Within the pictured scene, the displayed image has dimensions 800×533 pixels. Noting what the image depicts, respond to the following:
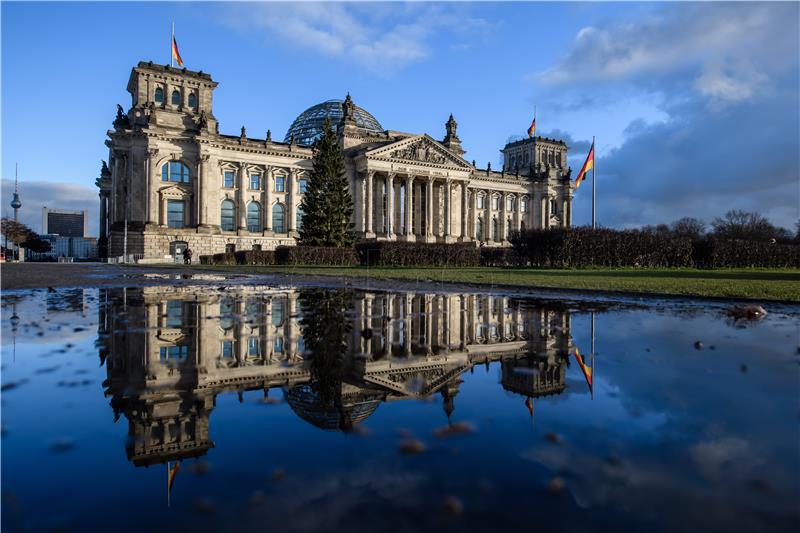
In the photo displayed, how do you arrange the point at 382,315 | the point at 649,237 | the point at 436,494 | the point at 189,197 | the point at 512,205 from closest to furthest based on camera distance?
the point at 436,494
the point at 382,315
the point at 649,237
the point at 189,197
the point at 512,205

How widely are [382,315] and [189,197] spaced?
185ft

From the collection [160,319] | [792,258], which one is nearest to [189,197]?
[160,319]

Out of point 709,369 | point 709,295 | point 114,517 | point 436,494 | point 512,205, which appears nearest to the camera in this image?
point 114,517

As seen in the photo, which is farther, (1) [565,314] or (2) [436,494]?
(1) [565,314]

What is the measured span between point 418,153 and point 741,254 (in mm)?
40022

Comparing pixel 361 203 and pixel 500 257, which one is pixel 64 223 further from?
pixel 500 257

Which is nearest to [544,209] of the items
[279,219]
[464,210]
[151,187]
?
[464,210]

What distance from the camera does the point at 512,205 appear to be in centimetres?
8494

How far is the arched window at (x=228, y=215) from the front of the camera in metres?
60.2

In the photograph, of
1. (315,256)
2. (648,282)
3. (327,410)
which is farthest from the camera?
(315,256)

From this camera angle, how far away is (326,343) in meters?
4.75

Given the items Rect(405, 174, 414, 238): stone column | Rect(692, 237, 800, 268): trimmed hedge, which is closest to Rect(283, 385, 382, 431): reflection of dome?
Rect(692, 237, 800, 268): trimmed hedge

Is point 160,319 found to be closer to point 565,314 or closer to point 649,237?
point 565,314

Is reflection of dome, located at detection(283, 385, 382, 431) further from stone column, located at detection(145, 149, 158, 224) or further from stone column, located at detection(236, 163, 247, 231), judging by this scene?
stone column, located at detection(236, 163, 247, 231)
